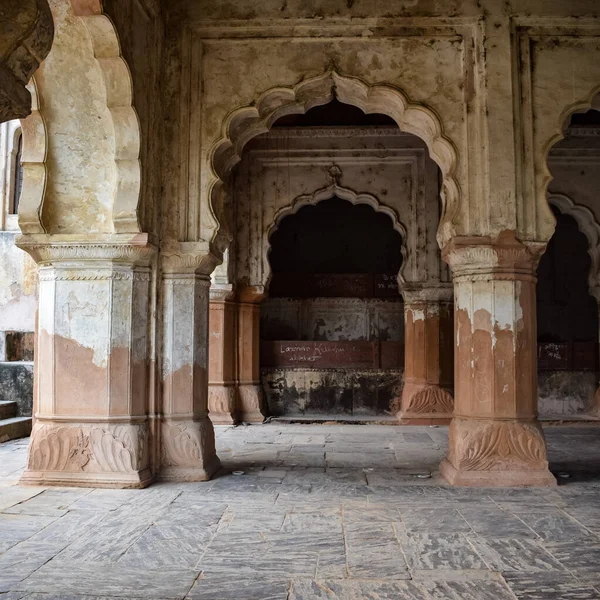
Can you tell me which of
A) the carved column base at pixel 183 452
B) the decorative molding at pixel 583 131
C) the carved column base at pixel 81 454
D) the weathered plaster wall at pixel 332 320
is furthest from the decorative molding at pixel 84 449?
the decorative molding at pixel 583 131

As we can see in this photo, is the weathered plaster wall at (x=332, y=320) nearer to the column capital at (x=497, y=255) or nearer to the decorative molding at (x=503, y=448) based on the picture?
the column capital at (x=497, y=255)

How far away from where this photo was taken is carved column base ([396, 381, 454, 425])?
9859 millimetres

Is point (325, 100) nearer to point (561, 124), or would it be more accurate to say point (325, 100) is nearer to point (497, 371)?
point (561, 124)

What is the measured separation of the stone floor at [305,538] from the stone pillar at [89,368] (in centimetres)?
25

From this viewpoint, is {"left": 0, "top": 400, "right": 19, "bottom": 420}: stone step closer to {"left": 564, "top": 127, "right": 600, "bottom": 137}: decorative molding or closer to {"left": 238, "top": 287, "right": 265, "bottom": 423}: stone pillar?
{"left": 238, "top": 287, "right": 265, "bottom": 423}: stone pillar

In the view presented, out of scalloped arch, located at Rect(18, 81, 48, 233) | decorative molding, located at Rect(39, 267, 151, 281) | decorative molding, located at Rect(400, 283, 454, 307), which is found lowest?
decorative molding, located at Rect(39, 267, 151, 281)

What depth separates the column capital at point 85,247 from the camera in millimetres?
5250

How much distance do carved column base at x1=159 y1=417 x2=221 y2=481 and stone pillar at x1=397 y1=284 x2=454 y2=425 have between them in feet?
16.8

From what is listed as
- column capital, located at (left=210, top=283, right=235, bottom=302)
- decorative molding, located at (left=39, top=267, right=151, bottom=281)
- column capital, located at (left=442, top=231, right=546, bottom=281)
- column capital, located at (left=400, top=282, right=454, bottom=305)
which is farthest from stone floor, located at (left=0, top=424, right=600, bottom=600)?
column capital, located at (left=400, top=282, right=454, bottom=305)

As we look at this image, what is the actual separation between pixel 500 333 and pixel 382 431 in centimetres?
408

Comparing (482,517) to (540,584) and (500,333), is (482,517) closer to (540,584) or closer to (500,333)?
(540,584)

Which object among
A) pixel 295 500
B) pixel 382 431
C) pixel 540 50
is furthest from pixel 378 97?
pixel 382 431

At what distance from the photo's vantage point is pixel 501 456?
17.7ft

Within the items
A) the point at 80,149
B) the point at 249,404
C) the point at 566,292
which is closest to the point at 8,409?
the point at 249,404
